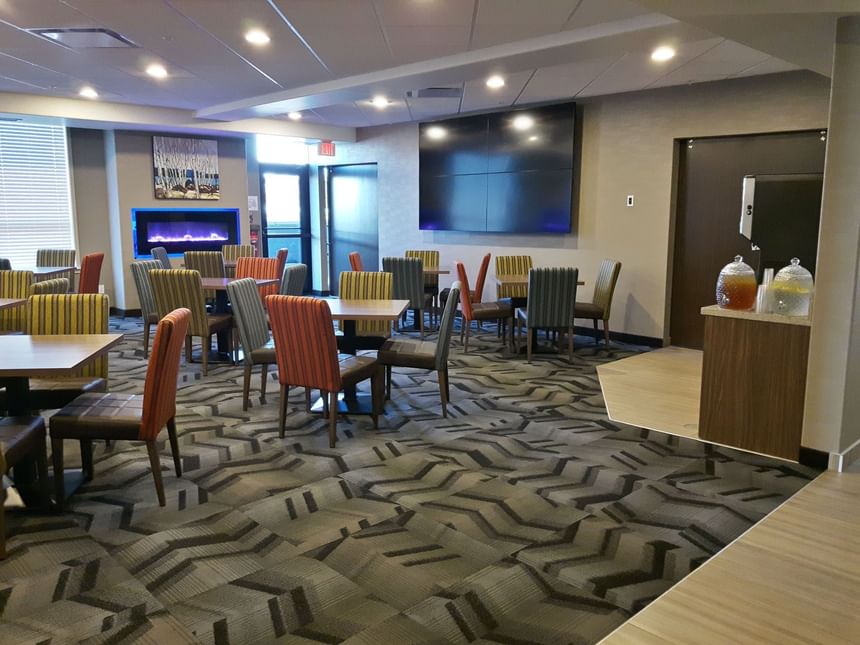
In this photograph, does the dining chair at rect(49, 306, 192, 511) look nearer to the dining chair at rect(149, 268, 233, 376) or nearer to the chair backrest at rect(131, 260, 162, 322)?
the dining chair at rect(149, 268, 233, 376)

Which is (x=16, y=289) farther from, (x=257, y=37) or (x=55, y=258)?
(x=55, y=258)

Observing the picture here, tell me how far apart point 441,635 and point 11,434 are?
2.17 metres

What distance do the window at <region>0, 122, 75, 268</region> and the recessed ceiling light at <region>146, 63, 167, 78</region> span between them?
3.33 m

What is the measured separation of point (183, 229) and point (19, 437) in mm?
7242

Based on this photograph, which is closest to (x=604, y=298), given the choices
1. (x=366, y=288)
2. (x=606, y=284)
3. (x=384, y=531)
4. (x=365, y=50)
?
(x=606, y=284)

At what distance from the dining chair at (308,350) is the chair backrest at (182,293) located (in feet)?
6.65

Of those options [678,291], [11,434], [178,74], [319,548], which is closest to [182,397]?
[11,434]

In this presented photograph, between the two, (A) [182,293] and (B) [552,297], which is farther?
(B) [552,297]

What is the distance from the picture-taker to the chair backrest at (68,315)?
4.01 meters

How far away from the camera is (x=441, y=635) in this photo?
2311 millimetres

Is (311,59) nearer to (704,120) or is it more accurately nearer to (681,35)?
A: (681,35)

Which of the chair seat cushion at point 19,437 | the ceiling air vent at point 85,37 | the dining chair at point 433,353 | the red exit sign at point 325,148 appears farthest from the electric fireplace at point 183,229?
the chair seat cushion at point 19,437

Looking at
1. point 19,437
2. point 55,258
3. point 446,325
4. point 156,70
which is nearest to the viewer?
point 19,437

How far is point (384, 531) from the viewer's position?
3.07 meters
